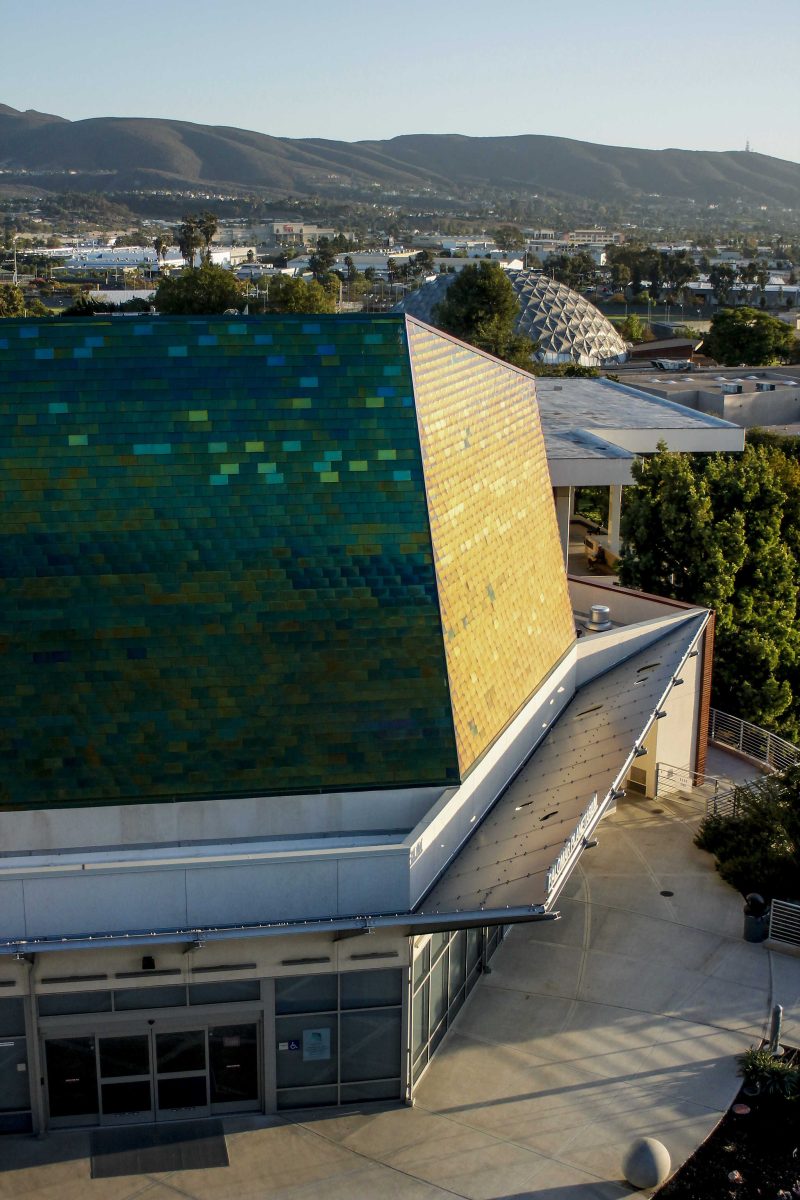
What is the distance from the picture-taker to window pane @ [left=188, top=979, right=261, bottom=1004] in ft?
60.3

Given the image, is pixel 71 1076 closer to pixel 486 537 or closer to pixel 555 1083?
pixel 555 1083

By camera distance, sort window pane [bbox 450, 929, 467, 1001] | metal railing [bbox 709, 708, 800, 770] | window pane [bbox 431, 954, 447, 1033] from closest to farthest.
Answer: window pane [bbox 431, 954, 447, 1033]
window pane [bbox 450, 929, 467, 1001]
metal railing [bbox 709, 708, 800, 770]

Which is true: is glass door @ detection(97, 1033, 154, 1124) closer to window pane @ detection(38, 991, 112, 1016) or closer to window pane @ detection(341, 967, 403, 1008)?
window pane @ detection(38, 991, 112, 1016)

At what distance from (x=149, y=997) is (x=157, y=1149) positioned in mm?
2305

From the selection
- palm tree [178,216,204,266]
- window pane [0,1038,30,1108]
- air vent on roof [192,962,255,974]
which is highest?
palm tree [178,216,204,266]

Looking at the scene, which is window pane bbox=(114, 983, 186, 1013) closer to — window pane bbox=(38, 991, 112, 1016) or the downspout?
window pane bbox=(38, 991, 112, 1016)

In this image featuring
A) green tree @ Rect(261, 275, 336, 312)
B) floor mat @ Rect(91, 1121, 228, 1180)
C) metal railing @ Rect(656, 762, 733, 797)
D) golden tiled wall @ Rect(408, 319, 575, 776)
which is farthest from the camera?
green tree @ Rect(261, 275, 336, 312)

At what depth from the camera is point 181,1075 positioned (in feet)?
61.5

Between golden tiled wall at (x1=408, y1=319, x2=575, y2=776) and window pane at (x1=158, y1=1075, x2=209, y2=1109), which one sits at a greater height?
golden tiled wall at (x1=408, y1=319, x2=575, y2=776)

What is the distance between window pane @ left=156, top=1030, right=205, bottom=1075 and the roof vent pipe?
15.7m

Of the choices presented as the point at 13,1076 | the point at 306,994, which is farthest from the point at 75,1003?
the point at 306,994

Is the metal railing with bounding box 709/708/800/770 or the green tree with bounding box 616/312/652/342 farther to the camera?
the green tree with bounding box 616/312/652/342

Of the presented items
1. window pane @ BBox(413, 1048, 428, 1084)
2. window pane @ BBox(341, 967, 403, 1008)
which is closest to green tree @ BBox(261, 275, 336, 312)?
window pane @ BBox(413, 1048, 428, 1084)

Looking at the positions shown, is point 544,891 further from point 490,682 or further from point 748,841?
point 748,841
